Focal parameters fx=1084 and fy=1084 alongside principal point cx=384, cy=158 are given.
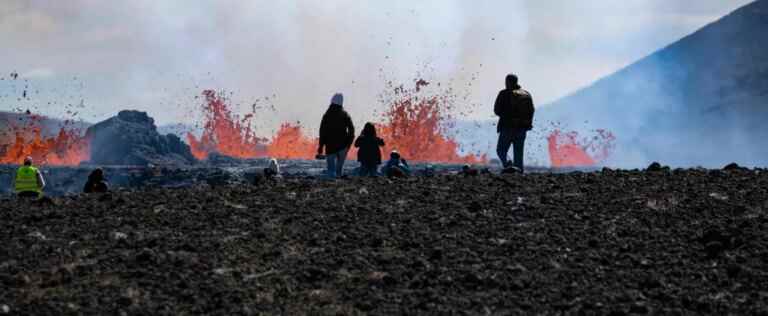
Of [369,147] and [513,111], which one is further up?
[513,111]

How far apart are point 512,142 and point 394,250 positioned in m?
9.84

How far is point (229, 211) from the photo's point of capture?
12586mm

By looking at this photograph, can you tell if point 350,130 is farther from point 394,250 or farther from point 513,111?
point 394,250

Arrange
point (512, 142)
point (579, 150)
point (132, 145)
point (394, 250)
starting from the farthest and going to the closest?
point (579, 150) < point (132, 145) < point (512, 142) < point (394, 250)

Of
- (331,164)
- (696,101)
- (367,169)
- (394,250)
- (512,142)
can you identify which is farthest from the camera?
(696,101)

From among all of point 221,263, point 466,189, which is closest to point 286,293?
point 221,263

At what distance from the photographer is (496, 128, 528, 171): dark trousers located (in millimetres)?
19719

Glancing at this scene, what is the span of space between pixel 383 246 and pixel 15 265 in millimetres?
3478

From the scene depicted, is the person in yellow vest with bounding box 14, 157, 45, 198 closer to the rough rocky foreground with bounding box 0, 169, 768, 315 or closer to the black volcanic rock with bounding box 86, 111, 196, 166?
the rough rocky foreground with bounding box 0, 169, 768, 315

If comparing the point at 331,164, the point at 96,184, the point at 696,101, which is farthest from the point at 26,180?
the point at 696,101

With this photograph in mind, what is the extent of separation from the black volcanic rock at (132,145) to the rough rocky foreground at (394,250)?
48.1 metres

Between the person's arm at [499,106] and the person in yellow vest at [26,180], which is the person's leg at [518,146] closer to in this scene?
the person's arm at [499,106]

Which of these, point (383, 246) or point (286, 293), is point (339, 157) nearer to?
point (383, 246)

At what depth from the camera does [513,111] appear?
19469 mm
